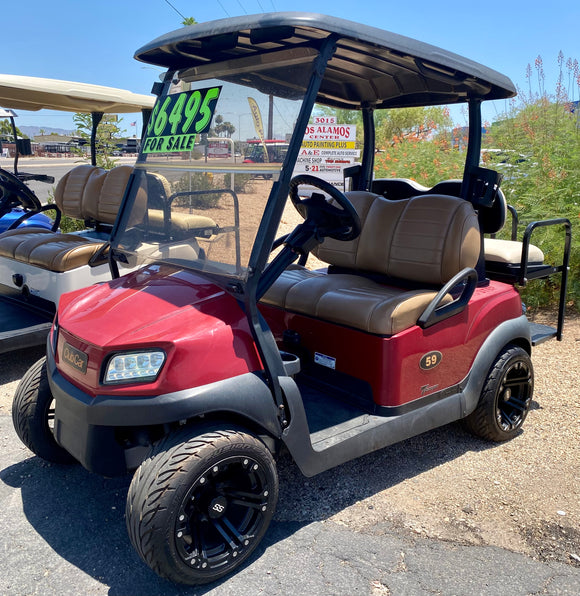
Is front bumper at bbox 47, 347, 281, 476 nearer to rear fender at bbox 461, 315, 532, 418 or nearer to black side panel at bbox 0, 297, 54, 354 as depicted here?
rear fender at bbox 461, 315, 532, 418

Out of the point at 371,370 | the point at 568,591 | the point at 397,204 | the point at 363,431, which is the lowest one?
the point at 568,591

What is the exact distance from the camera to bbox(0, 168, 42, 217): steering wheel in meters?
5.61

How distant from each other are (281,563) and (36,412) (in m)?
1.23

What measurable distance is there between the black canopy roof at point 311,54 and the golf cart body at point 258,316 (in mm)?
10

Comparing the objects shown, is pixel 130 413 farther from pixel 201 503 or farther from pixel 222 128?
pixel 222 128

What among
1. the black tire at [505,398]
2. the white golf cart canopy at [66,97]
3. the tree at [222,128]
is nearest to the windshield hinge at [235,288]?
the tree at [222,128]

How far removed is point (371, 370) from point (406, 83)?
5.19 feet

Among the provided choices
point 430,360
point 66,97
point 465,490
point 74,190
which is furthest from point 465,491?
point 74,190

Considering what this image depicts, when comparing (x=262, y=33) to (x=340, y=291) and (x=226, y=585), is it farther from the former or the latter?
(x=226, y=585)

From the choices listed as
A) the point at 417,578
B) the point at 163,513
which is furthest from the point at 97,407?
the point at 417,578

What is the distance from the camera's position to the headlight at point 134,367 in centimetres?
203

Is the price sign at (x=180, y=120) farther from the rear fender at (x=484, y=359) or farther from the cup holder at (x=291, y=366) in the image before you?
the rear fender at (x=484, y=359)

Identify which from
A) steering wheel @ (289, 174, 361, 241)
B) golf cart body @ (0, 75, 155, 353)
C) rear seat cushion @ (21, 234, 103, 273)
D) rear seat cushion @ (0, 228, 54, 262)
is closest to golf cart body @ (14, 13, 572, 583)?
steering wheel @ (289, 174, 361, 241)

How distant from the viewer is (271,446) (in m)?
2.27
